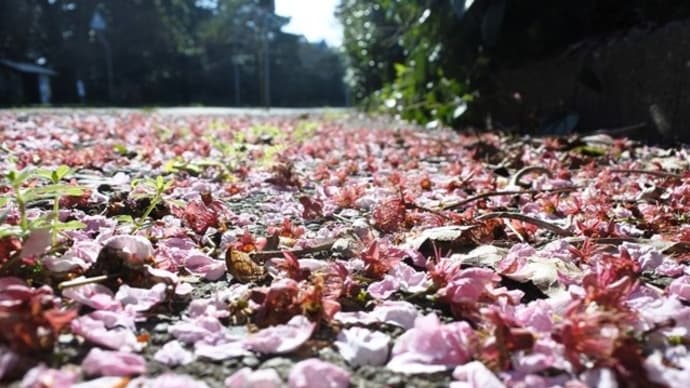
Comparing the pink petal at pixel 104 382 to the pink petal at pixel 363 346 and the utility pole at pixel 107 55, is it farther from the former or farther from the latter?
the utility pole at pixel 107 55

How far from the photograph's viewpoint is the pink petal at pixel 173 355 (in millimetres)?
814

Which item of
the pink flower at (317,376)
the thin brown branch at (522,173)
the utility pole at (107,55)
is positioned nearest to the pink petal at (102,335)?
the pink flower at (317,376)

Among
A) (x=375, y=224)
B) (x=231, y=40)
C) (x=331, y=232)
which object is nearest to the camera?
(x=331, y=232)

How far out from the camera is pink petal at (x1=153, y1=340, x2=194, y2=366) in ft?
2.67

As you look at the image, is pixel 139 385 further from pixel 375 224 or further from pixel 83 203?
pixel 83 203

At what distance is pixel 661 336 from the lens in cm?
84

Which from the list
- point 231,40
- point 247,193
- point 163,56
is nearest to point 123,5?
point 163,56

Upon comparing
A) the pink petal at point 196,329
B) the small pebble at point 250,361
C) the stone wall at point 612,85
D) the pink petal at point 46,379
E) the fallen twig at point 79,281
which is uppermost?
the stone wall at point 612,85

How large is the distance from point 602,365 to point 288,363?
0.42 m

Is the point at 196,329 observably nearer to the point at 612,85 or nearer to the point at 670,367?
the point at 670,367

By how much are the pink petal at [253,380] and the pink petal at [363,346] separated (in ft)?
0.46

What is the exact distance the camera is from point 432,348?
83 centimetres

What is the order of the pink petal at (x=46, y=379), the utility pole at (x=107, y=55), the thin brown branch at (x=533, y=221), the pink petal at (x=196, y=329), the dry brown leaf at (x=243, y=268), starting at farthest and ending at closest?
1. the utility pole at (x=107, y=55)
2. the thin brown branch at (x=533, y=221)
3. the dry brown leaf at (x=243, y=268)
4. the pink petal at (x=196, y=329)
5. the pink petal at (x=46, y=379)

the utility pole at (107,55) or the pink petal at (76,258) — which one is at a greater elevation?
the utility pole at (107,55)
